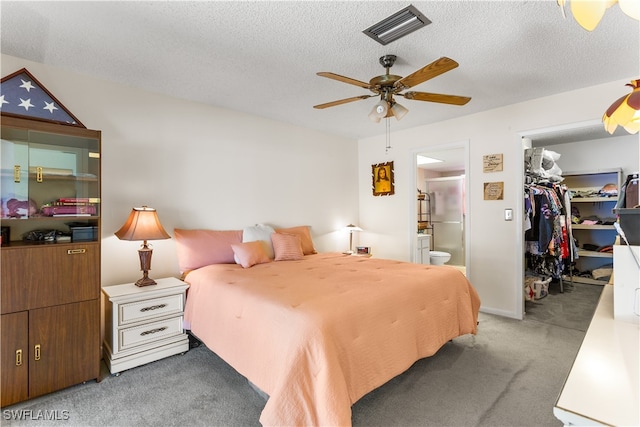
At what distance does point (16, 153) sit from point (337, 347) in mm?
2476

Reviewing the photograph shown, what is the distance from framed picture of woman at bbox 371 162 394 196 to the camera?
15.2ft

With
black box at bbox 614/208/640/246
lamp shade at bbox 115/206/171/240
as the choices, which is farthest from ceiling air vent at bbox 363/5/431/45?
lamp shade at bbox 115/206/171/240

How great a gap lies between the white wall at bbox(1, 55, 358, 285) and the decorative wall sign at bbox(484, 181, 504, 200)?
2.11 meters

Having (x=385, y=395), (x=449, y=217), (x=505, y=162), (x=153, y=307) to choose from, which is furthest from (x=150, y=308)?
(x=449, y=217)

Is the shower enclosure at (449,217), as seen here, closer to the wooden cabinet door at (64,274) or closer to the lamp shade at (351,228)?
the lamp shade at (351,228)

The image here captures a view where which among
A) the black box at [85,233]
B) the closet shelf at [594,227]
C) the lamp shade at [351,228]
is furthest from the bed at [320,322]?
the closet shelf at [594,227]

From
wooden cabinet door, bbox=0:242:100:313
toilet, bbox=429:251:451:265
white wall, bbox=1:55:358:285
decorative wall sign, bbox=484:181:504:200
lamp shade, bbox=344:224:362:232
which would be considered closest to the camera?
wooden cabinet door, bbox=0:242:100:313

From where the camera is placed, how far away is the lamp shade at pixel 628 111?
159 centimetres

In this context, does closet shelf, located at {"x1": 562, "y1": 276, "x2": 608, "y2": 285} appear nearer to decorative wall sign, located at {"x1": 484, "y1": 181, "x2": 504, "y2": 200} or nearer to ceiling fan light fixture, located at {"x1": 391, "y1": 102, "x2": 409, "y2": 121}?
decorative wall sign, located at {"x1": 484, "y1": 181, "x2": 504, "y2": 200}

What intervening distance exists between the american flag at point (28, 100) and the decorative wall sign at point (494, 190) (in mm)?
4081

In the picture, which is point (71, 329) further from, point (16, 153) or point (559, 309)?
point (559, 309)

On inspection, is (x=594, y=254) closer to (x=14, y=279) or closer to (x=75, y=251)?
(x=75, y=251)

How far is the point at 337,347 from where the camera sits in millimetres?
1625

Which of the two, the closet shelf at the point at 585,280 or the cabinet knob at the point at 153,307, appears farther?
the closet shelf at the point at 585,280
